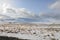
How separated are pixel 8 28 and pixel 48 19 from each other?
589 millimetres

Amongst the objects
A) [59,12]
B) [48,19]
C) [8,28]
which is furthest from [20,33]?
[59,12]

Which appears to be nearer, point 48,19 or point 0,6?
point 48,19

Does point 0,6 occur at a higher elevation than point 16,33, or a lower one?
higher

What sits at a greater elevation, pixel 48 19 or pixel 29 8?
pixel 29 8

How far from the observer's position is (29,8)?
5.95 feet

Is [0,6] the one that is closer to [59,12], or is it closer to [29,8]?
[29,8]

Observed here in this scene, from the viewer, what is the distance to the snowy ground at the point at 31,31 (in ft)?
5.63

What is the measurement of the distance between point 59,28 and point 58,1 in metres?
0.37

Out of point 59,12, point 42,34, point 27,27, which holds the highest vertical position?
point 59,12

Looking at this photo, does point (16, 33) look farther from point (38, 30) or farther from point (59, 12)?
point (59, 12)

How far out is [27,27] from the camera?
70.9 inches

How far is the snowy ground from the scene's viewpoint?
172 centimetres

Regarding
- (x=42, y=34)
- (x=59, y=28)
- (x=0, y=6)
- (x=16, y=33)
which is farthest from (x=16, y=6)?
(x=59, y=28)

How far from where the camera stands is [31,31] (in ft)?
5.86
